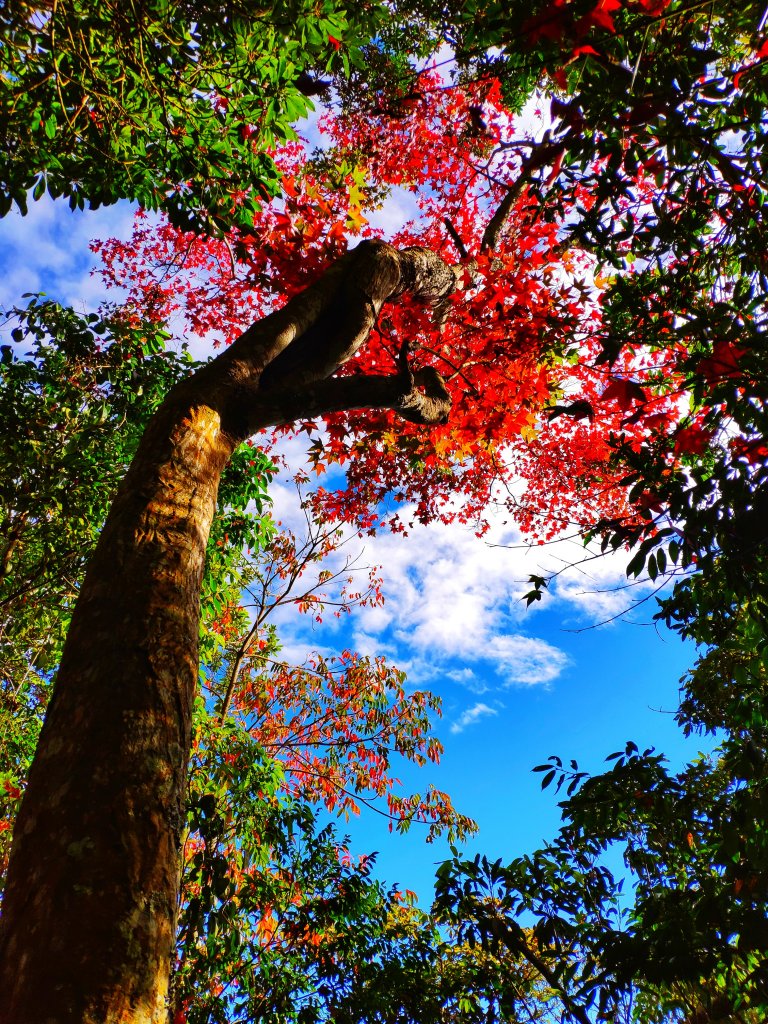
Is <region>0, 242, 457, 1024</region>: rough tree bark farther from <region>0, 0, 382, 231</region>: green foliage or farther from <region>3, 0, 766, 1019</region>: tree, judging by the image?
<region>0, 0, 382, 231</region>: green foliage

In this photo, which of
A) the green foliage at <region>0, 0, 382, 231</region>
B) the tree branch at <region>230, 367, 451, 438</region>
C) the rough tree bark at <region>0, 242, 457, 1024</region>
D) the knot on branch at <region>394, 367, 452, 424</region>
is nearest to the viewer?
the rough tree bark at <region>0, 242, 457, 1024</region>

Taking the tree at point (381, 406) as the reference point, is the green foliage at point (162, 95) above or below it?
above

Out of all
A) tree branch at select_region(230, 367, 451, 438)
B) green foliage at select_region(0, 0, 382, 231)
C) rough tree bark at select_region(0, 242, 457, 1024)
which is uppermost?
green foliage at select_region(0, 0, 382, 231)

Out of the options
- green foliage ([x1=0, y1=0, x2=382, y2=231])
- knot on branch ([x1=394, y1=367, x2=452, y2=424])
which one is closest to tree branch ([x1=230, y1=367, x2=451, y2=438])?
knot on branch ([x1=394, y1=367, x2=452, y2=424])

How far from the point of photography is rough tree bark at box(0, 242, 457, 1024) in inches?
54.8

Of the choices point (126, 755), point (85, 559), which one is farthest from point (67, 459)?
point (126, 755)

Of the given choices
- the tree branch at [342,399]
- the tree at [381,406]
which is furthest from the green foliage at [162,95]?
the tree branch at [342,399]

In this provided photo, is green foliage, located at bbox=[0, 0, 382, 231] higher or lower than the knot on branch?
higher

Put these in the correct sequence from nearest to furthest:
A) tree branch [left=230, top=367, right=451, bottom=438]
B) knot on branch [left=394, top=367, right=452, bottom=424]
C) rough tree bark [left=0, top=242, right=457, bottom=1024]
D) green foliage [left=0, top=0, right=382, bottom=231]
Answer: rough tree bark [left=0, top=242, right=457, bottom=1024] < tree branch [left=230, top=367, right=451, bottom=438] < green foliage [left=0, top=0, right=382, bottom=231] < knot on branch [left=394, top=367, right=452, bottom=424]

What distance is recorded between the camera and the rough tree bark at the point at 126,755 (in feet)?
4.57

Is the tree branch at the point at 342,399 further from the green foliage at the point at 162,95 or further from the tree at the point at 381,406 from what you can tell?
the green foliage at the point at 162,95

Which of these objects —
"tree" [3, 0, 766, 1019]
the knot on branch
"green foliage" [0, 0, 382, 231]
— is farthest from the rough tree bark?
"green foliage" [0, 0, 382, 231]

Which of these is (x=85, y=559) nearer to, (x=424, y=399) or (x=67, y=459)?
(x=67, y=459)

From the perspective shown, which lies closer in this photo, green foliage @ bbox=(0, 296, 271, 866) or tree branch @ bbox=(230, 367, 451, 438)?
tree branch @ bbox=(230, 367, 451, 438)
